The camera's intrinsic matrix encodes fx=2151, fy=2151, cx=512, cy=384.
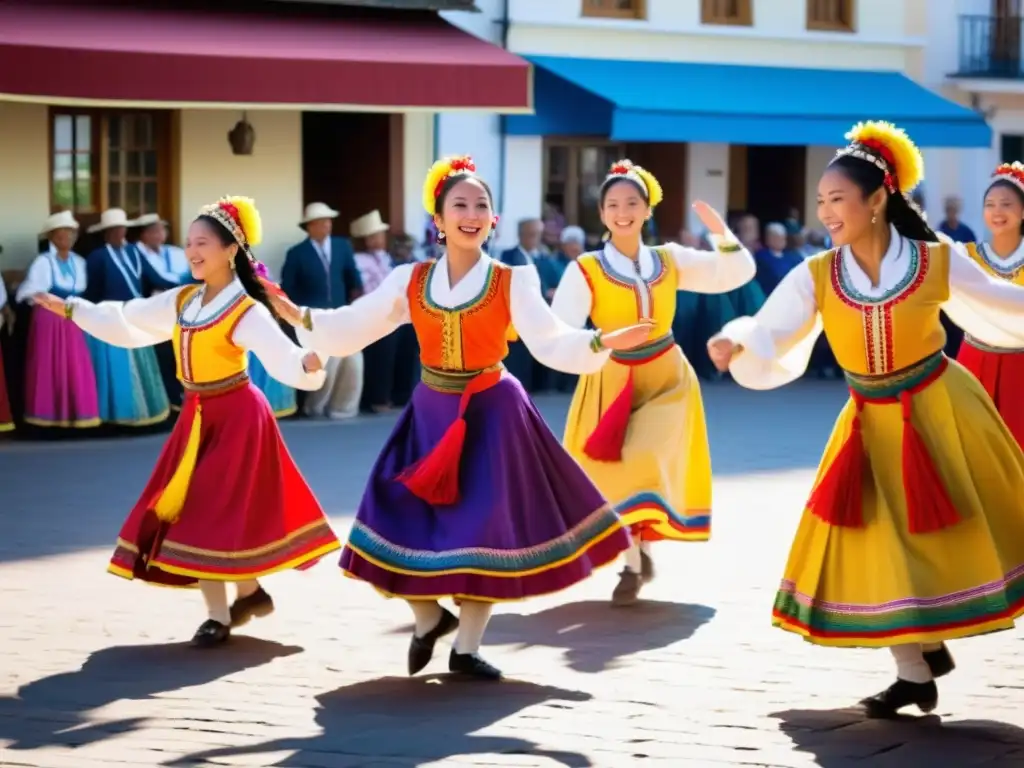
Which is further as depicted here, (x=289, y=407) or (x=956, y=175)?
(x=956, y=175)

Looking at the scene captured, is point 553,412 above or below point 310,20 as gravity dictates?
below

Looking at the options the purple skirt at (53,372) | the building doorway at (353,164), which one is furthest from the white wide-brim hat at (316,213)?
the purple skirt at (53,372)

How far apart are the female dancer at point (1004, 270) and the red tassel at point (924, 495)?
2791 millimetres

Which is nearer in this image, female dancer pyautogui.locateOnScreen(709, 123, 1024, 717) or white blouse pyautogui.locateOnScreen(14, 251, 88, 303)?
female dancer pyautogui.locateOnScreen(709, 123, 1024, 717)

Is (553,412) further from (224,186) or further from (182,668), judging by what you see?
(182,668)

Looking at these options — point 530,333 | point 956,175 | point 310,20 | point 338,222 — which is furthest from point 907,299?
point 956,175

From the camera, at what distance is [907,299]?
6742mm

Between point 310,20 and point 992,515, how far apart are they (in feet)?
36.8

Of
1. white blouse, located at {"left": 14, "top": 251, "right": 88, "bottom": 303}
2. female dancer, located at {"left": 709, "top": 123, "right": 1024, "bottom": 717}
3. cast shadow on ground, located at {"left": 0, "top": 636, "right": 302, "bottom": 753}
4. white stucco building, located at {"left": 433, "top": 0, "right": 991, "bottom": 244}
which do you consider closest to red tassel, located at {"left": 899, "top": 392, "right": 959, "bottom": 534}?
female dancer, located at {"left": 709, "top": 123, "right": 1024, "bottom": 717}

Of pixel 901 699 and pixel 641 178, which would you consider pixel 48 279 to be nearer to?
pixel 641 178

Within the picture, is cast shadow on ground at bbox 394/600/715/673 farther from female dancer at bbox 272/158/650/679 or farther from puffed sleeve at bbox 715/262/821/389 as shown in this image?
puffed sleeve at bbox 715/262/821/389

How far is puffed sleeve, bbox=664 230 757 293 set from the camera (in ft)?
29.7

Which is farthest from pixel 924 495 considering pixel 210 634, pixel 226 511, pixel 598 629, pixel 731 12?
pixel 731 12

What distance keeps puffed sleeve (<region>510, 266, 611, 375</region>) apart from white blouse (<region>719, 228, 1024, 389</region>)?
58cm
